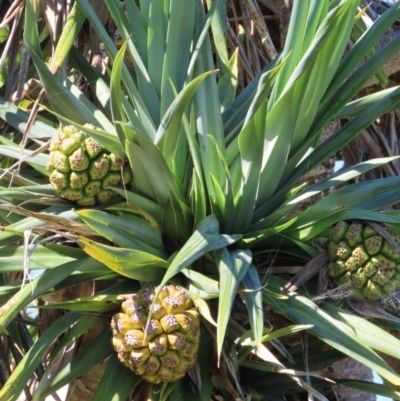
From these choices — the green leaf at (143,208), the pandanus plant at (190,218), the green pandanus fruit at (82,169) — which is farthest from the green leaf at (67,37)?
the green leaf at (143,208)

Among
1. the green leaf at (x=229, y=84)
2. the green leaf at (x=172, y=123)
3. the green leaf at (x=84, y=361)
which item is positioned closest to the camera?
the green leaf at (x=172, y=123)

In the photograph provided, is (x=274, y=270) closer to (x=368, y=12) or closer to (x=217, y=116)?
(x=217, y=116)

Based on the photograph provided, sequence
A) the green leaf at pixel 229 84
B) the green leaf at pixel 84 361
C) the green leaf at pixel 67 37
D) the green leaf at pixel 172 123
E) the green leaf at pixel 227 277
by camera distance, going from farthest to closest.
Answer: the green leaf at pixel 229 84 < the green leaf at pixel 67 37 < the green leaf at pixel 84 361 < the green leaf at pixel 172 123 < the green leaf at pixel 227 277

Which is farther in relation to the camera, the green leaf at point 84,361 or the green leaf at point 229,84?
the green leaf at point 229,84

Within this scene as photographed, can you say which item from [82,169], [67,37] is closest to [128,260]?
[82,169]

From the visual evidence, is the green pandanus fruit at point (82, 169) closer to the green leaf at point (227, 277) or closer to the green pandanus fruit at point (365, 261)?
the green leaf at point (227, 277)

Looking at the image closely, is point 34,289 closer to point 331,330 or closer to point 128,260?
point 128,260

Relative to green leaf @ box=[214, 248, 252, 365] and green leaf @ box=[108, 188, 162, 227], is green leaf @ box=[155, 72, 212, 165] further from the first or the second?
green leaf @ box=[214, 248, 252, 365]
